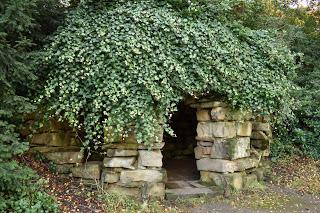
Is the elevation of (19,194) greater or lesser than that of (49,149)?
lesser

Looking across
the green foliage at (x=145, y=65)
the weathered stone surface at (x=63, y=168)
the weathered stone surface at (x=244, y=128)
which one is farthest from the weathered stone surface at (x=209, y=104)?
the weathered stone surface at (x=63, y=168)

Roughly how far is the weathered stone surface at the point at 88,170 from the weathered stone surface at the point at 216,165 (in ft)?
6.48

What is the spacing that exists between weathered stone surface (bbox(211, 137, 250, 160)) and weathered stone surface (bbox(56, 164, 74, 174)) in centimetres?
252

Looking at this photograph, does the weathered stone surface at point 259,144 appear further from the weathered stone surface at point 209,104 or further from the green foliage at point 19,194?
the green foliage at point 19,194

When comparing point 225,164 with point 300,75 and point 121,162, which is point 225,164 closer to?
point 121,162

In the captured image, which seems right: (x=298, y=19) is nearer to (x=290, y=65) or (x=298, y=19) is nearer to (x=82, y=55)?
(x=290, y=65)

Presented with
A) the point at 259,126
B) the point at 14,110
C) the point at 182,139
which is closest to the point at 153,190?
the point at 14,110

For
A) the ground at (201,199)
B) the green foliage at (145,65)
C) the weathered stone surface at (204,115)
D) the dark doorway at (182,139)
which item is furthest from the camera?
the dark doorway at (182,139)

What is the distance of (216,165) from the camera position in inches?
238

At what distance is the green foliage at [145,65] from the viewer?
494cm

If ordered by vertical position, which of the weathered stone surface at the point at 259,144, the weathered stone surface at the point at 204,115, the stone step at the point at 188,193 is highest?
the weathered stone surface at the point at 204,115

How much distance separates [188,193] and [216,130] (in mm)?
1229

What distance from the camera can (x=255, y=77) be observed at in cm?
598

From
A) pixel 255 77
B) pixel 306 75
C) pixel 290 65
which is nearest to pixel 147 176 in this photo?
pixel 255 77
